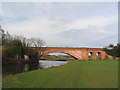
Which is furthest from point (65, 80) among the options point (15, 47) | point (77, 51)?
point (77, 51)

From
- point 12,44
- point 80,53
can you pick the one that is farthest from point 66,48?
point 12,44

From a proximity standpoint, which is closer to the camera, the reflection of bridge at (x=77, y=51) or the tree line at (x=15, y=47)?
the tree line at (x=15, y=47)

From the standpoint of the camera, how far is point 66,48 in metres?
79.6

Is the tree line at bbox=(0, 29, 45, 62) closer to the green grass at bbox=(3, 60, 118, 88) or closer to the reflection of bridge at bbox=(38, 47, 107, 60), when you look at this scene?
the reflection of bridge at bbox=(38, 47, 107, 60)

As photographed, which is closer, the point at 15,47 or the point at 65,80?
the point at 65,80

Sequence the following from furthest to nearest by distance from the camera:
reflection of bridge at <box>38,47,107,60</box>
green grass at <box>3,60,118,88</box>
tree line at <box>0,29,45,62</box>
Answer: reflection of bridge at <box>38,47,107,60</box>
tree line at <box>0,29,45,62</box>
green grass at <box>3,60,118,88</box>

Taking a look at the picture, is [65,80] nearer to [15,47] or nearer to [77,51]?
[15,47]

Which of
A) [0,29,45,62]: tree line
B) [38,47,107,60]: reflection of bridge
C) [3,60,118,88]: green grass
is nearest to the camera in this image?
[3,60,118,88]: green grass

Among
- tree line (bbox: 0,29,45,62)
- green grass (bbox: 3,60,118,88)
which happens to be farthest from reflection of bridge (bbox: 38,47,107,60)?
green grass (bbox: 3,60,118,88)

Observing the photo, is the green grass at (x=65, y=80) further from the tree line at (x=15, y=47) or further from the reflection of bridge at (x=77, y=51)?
the reflection of bridge at (x=77, y=51)

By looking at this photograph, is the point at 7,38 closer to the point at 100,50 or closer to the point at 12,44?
the point at 12,44

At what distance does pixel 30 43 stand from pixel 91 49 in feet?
100

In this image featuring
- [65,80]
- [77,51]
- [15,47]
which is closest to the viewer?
[65,80]

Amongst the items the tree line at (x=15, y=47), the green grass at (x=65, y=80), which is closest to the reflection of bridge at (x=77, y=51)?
the tree line at (x=15, y=47)
